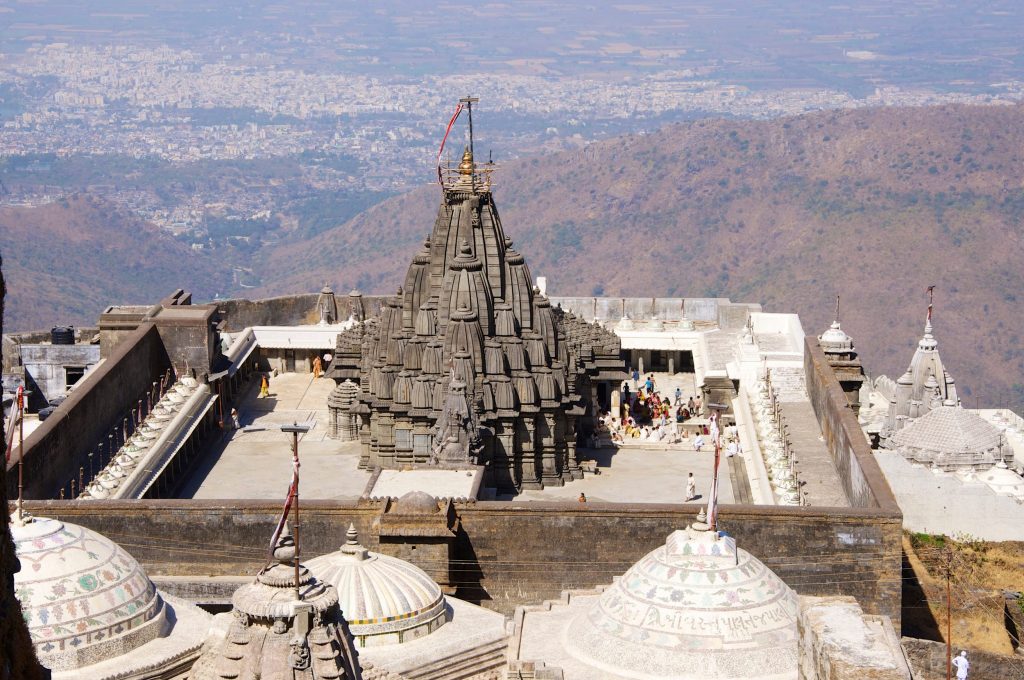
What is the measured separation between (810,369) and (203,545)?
65.8 feet

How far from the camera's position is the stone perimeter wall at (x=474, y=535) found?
36.7 metres

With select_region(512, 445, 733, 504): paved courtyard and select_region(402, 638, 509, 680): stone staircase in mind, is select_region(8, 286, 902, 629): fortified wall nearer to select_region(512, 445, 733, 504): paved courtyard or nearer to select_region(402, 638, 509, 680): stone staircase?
select_region(512, 445, 733, 504): paved courtyard

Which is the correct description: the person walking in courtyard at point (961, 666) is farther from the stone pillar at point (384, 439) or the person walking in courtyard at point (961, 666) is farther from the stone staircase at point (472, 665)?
the stone pillar at point (384, 439)

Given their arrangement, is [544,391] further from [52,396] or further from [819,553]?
[52,396]

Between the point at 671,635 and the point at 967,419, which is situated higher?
the point at 671,635

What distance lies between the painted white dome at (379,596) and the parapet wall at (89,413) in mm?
8552

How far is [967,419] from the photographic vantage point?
61.9 metres

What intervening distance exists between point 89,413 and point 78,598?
64.5ft

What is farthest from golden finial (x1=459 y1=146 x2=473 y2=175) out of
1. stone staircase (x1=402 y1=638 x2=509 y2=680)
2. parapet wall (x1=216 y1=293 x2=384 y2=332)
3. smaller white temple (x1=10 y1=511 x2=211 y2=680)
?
smaller white temple (x1=10 y1=511 x2=211 y2=680)

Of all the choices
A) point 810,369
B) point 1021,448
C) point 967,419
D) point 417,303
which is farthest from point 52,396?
point 1021,448

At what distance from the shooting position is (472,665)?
28.7m

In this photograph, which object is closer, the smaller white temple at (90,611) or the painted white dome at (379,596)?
the smaller white temple at (90,611)

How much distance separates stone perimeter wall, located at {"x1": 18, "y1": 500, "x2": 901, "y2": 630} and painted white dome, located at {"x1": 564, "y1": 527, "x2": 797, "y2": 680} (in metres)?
9.41

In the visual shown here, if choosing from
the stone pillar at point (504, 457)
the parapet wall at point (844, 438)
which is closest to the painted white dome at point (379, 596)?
the parapet wall at point (844, 438)
